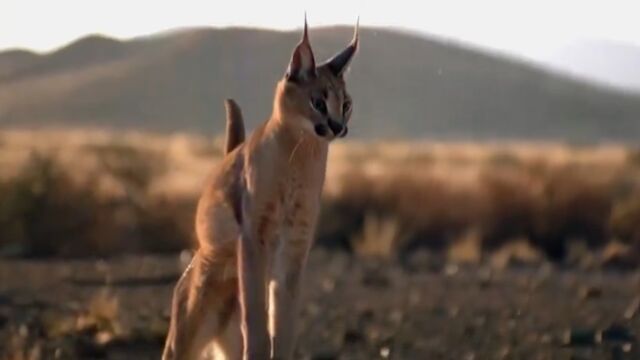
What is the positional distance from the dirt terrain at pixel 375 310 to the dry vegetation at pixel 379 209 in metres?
0.99

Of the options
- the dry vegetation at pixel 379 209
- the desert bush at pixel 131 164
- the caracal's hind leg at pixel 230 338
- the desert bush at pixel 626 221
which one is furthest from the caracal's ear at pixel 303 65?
the desert bush at pixel 131 164

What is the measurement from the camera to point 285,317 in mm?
10516

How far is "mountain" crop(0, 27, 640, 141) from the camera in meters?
84.4

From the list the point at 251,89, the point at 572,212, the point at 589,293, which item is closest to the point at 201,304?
the point at 589,293

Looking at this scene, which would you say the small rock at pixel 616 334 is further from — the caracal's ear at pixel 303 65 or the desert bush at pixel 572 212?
the caracal's ear at pixel 303 65

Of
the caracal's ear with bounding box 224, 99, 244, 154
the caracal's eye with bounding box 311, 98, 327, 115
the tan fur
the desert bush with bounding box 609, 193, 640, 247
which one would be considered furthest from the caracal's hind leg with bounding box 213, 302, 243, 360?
the desert bush with bounding box 609, 193, 640, 247

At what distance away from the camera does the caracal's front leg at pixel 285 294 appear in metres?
10.4

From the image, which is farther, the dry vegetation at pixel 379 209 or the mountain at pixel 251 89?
the mountain at pixel 251 89

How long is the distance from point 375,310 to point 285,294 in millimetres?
7364

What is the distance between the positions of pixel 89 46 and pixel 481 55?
22.3 metres

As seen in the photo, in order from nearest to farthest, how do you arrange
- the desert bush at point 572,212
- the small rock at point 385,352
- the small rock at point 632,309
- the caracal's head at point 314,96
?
the caracal's head at point 314,96
the small rock at point 385,352
the small rock at point 632,309
the desert bush at point 572,212

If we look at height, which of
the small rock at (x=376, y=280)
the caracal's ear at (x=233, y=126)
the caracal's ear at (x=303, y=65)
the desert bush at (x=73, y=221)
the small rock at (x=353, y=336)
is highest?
the caracal's ear at (x=303, y=65)

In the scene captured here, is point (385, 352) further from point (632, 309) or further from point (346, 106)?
point (346, 106)

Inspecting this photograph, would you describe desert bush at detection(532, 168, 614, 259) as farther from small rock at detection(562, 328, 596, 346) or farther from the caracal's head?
the caracal's head
